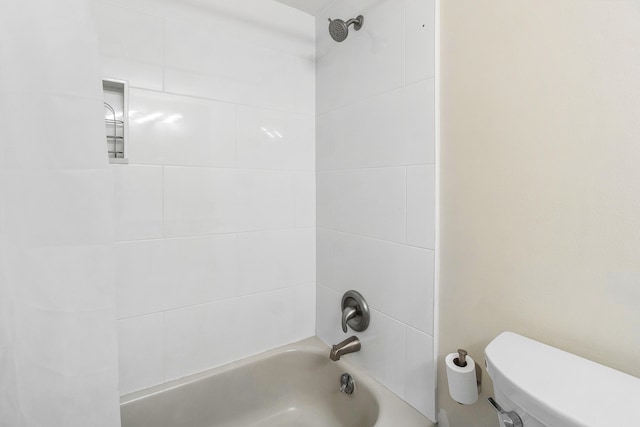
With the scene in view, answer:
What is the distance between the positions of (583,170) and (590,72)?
0.65 feet

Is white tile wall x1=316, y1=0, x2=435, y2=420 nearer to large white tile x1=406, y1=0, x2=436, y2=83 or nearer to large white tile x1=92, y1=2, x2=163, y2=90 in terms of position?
large white tile x1=406, y1=0, x2=436, y2=83

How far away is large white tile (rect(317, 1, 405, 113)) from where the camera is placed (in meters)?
0.97

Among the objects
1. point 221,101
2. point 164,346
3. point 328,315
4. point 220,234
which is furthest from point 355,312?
point 221,101

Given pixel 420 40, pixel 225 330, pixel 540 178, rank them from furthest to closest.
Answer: pixel 225 330
pixel 420 40
pixel 540 178

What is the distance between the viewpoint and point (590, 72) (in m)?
0.58

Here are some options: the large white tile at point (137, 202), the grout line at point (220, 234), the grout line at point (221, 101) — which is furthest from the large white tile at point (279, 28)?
the grout line at point (220, 234)

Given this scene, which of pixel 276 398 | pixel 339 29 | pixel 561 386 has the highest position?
pixel 339 29

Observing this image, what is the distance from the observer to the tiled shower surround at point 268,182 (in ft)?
3.12

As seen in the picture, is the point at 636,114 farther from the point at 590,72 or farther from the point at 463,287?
the point at 463,287

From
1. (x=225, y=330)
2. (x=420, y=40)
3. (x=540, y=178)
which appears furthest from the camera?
(x=225, y=330)

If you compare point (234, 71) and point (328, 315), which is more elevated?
point (234, 71)

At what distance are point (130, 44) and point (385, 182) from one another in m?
1.02

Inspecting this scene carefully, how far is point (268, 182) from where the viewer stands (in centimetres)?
128

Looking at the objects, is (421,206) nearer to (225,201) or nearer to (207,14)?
(225,201)
